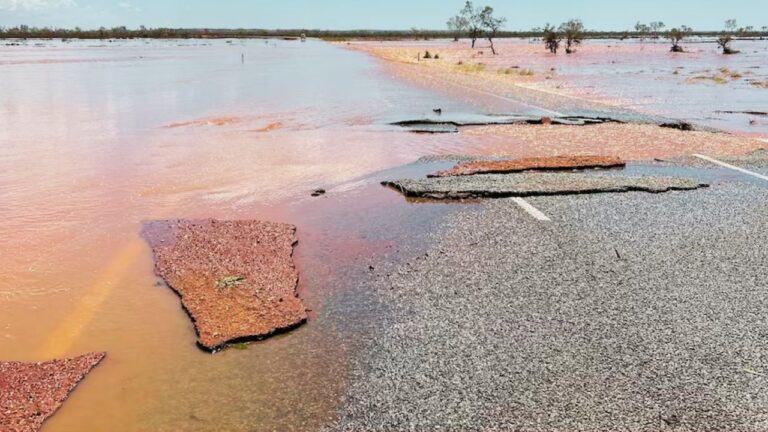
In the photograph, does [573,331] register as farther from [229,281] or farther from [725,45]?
[725,45]

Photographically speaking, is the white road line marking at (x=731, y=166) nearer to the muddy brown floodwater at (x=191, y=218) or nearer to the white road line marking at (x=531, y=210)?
the muddy brown floodwater at (x=191, y=218)

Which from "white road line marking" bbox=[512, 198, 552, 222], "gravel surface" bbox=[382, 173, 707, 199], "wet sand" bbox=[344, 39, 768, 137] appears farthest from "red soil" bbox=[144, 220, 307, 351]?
"wet sand" bbox=[344, 39, 768, 137]

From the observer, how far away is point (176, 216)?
288 inches

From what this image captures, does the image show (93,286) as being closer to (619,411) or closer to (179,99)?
(619,411)

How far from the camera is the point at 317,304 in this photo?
4.94 m

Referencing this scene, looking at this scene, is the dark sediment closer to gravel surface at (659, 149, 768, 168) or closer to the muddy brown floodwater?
the muddy brown floodwater

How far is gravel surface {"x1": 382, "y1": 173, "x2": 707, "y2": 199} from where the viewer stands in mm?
7766

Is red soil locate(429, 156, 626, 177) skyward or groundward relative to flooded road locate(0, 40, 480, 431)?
skyward

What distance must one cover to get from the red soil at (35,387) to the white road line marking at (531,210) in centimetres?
429

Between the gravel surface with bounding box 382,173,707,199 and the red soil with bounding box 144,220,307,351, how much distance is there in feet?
6.80

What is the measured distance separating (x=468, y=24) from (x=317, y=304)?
261ft

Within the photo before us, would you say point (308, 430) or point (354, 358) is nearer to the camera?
point (308, 430)

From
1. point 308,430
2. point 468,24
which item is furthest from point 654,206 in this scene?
point 468,24

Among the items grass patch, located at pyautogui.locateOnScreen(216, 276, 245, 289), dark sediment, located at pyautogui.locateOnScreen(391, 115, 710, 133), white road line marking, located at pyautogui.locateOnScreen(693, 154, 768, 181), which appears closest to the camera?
grass patch, located at pyautogui.locateOnScreen(216, 276, 245, 289)
